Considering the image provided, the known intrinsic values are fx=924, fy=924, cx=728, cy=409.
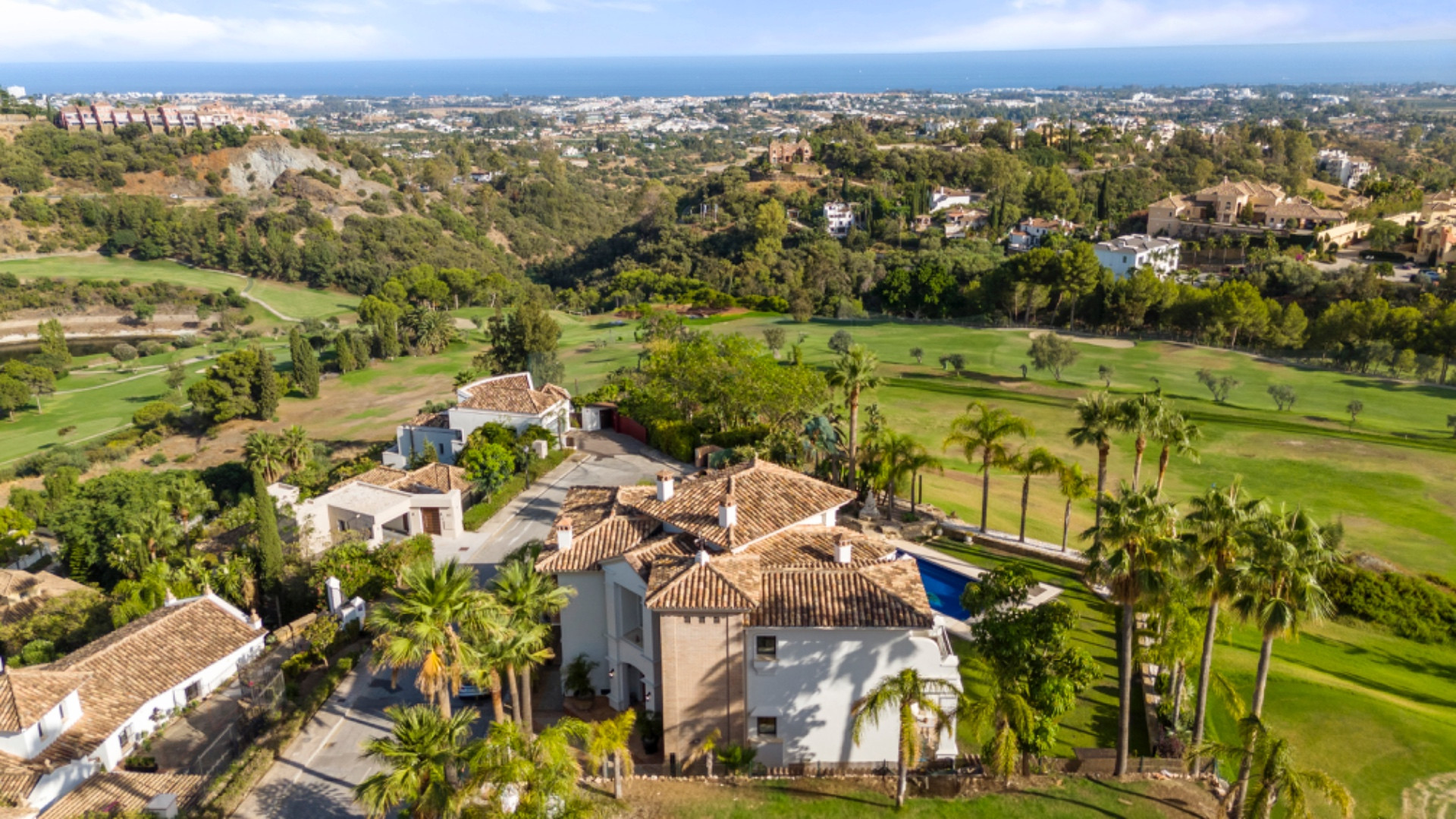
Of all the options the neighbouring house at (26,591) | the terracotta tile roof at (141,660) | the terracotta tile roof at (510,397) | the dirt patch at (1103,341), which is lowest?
the neighbouring house at (26,591)

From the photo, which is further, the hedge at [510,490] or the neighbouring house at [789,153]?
the neighbouring house at [789,153]

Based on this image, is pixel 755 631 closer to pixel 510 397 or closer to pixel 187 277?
pixel 510 397

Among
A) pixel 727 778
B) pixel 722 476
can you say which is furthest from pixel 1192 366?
pixel 727 778

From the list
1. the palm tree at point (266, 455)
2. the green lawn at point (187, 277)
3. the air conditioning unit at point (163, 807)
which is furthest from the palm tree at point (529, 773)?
the green lawn at point (187, 277)

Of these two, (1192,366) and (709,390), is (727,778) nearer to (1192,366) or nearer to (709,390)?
(709,390)

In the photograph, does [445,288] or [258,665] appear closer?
[258,665]

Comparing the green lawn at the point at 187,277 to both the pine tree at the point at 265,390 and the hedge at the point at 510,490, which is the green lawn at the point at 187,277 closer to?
the pine tree at the point at 265,390

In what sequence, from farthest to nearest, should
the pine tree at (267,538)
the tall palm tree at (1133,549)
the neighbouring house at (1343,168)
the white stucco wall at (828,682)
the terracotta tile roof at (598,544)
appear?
the neighbouring house at (1343,168)
the pine tree at (267,538)
the terracotta tile roof at (598,544)
the white stucco wall at (828,682)
the tall palm tree at (1133,549)
